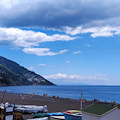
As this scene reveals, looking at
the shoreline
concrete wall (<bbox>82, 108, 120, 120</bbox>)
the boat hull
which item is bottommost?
the shoreline

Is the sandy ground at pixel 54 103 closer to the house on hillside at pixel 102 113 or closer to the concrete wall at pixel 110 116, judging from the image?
the house on hillside at pixel 102 113

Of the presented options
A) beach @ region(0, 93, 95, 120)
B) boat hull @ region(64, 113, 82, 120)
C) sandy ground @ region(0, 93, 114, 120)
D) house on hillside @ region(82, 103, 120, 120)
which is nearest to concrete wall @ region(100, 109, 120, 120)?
house on hillside @ region(82, 103, 120, 120)

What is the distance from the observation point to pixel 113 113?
10898mm

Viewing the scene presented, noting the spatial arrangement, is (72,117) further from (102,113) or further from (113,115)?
(102,113)

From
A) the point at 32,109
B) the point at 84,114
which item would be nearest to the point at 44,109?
the point at 32,109

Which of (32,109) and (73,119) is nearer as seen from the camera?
(73,119)

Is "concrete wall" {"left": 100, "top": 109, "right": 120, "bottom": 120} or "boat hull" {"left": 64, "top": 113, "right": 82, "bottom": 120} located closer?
"concrete wall" {"left": 100, "top": 109, "right": 120, "bottom": 120}

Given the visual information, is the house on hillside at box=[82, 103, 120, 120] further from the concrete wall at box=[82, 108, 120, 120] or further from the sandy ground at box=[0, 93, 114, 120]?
the sandy ground at box=[0, 93, 114, 120]

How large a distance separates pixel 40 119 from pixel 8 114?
396 centimetres

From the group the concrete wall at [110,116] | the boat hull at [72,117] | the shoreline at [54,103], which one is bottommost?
the shoreline at [54,103]

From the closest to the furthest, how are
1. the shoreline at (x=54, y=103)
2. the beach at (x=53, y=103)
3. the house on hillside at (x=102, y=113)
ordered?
1. the house on hillside at (x=102, y=113)
2. the beach at (x=53, y=103)
3. the shoreline at (x=54, y=103)

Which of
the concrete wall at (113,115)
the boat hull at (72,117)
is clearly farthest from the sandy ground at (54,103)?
the concrete wall at (113,115)

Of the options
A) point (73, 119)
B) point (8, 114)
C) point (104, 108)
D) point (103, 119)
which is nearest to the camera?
point (103, 119)

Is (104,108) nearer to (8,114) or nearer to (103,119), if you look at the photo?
(103,119)
